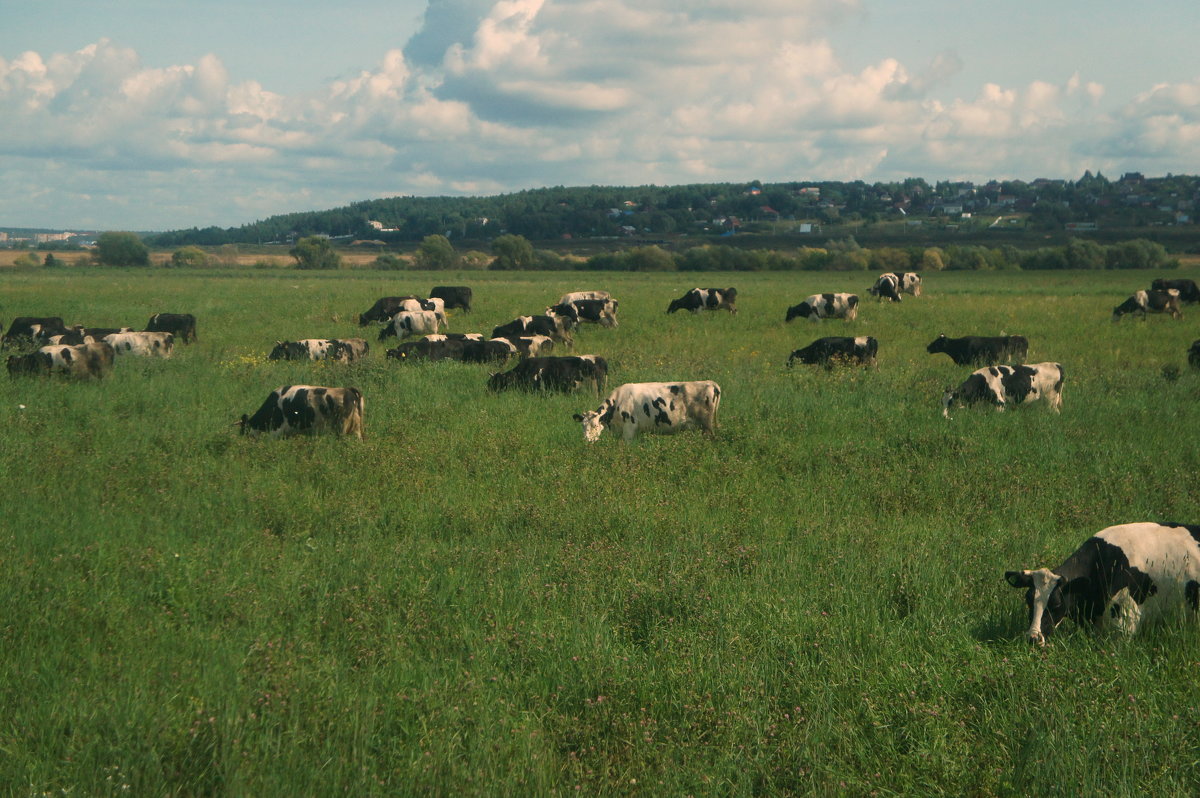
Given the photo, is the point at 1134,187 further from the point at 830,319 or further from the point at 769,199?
the point at 830,319

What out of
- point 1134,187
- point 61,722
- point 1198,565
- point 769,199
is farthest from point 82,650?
point 1134,187

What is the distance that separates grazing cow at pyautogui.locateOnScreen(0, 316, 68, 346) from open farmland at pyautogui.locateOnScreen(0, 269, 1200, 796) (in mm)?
9999

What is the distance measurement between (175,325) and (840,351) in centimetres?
1988

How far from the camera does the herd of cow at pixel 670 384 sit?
6391 mm

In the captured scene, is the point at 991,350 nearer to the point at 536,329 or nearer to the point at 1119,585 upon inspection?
the point at 536,329

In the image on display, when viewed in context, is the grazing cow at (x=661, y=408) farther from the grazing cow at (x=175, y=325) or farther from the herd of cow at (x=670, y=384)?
the grazing cow at (x=175, y=325)

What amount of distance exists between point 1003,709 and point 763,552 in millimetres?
3103

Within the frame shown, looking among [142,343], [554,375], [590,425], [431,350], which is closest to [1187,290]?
[554,375]

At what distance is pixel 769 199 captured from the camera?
173 m

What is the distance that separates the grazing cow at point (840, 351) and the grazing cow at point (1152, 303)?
1576cm

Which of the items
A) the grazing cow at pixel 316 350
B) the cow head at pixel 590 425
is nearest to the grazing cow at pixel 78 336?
the grazing cow at pixel 316 350

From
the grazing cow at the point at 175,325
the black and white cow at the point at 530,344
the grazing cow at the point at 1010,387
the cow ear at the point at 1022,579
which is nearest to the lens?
the cow ear at the point at 1022,579

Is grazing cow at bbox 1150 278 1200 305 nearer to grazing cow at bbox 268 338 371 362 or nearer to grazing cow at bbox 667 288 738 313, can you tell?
grazing cow at bbox 667 288 738 313

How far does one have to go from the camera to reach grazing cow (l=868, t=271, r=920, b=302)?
39812 mm
